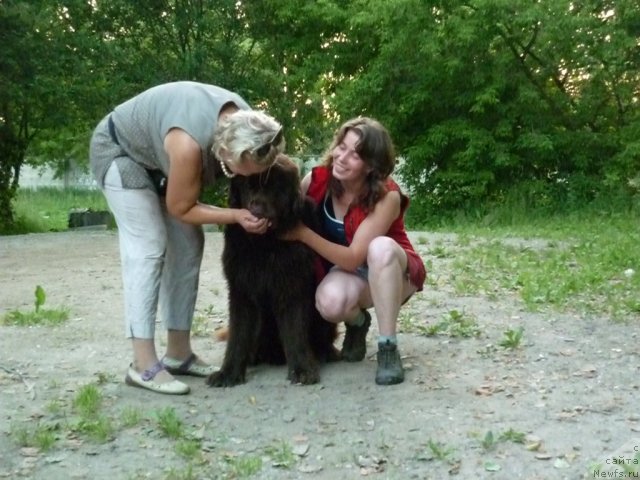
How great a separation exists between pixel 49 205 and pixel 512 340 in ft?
72.5

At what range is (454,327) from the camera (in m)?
5.20

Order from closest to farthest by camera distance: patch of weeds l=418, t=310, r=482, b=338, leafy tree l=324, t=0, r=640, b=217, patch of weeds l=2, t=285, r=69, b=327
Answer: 1. patch of weeds l=418, t=310, r=482, b=338
2. patch of weeds l=2, t=285, r=69, b=327
3. leafy tree l=324, t=0, r=640, b=217

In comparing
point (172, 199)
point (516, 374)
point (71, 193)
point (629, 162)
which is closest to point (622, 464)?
point (516, 374)

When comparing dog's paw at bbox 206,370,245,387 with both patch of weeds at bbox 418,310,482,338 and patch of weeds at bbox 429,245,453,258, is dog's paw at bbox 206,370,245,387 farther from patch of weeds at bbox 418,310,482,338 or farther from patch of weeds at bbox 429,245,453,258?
patch of weeds at bbox 429,245,453,258

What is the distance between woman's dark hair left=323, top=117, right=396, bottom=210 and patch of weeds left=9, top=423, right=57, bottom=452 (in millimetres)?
1684

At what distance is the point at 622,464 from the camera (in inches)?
119

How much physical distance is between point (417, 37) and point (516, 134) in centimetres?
232

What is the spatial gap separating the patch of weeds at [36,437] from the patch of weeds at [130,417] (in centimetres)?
27

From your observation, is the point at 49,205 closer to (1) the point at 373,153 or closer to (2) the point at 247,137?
(1) the point at 373,153

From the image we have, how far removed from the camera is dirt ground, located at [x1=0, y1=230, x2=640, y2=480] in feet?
10.6

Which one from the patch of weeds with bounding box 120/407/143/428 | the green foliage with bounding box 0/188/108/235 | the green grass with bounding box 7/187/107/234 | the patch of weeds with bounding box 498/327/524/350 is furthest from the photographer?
the green grass with bounding box 7/187/107/234

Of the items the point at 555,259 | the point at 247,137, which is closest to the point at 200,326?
the point at 247,137

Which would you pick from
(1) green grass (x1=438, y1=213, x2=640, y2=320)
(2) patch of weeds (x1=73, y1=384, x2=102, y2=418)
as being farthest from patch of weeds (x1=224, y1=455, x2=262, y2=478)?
(1) green grass (x1=438, y1=213, x2=640, y2=320)

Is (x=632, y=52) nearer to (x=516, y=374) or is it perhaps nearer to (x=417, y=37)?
(x=417, y=37)
